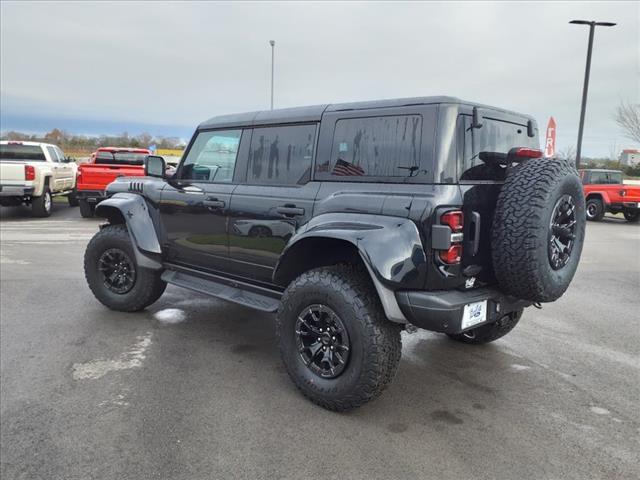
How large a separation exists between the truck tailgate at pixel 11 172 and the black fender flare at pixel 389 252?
11.7m

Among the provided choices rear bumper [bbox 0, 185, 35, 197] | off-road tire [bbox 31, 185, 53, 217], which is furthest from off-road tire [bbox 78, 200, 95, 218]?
rear bumper [bbox 0, 185, 35, 197]

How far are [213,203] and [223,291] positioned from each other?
738 millimetres

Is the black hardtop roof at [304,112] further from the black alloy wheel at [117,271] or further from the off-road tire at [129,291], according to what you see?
the black alloy wheel at [117,271]

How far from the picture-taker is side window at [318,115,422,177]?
3.12 meters

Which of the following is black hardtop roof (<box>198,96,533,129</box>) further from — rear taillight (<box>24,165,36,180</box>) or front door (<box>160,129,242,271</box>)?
rear taillight (<box>24,165,36,180</box>)

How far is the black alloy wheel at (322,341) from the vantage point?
313cm

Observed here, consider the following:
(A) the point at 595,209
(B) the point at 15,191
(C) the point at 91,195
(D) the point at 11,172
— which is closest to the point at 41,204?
(B) the point at 15,191

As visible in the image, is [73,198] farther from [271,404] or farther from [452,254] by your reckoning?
[452,254]

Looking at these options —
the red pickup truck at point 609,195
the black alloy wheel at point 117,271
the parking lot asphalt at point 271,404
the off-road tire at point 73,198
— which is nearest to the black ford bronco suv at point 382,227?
the parking lot asphalt at point 271,404

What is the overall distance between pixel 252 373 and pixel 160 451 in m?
1.10

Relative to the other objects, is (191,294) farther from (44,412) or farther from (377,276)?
(377,276)

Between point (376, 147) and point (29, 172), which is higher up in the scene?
point (376, 147)

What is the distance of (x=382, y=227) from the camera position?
2953 mm

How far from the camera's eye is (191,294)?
597 centimetres
